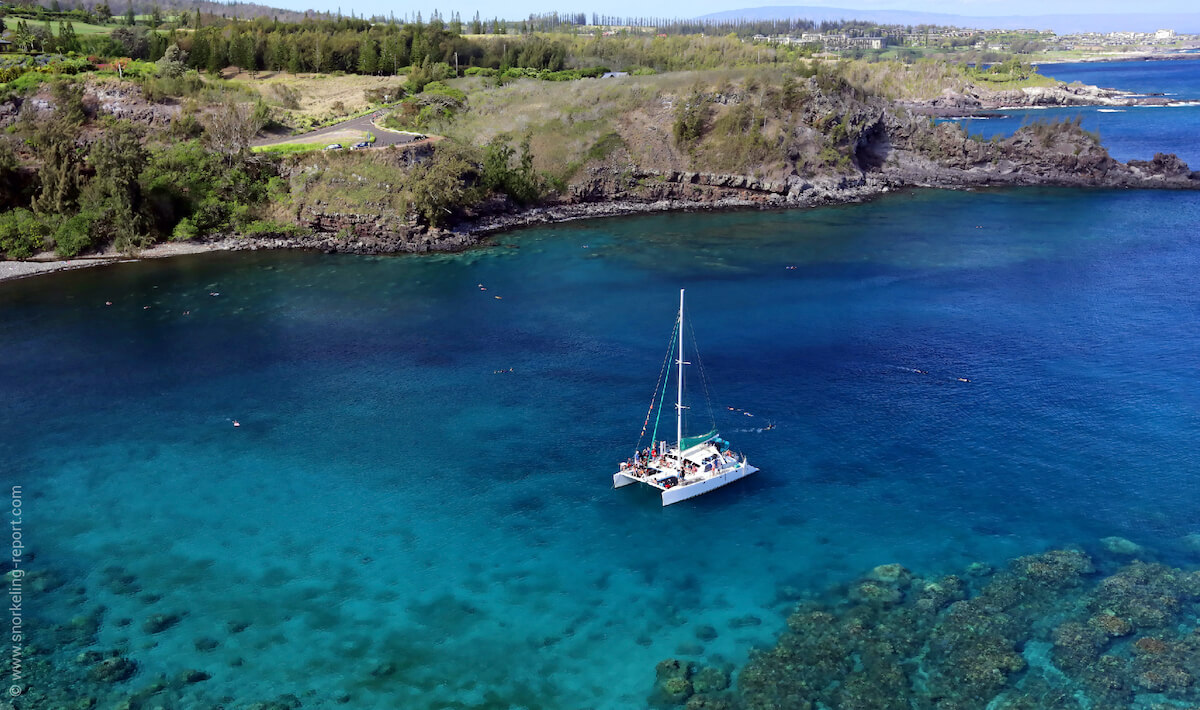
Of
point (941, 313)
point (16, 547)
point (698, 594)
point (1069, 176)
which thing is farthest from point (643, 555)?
point (1069, 176)

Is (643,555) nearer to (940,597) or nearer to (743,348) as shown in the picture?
(940,597)

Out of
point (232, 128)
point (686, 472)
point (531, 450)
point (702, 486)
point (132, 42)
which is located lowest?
point (531, 450)

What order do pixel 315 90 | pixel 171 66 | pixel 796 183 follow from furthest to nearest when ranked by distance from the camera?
pixel 315 90 → pixel 171 66 → pixel 796 183

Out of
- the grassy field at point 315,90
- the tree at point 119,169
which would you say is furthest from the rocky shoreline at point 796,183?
the grassy field at point 315,90

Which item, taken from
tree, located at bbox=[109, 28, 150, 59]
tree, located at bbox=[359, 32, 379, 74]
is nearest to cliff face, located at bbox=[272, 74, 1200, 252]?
tree, located at bbox=[359, 32, 379, 74]

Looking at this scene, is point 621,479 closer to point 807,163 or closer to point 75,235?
point 75,235

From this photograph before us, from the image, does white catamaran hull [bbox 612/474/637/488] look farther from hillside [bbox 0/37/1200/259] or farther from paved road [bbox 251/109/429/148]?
paved road [bbox 251/109/429/148]

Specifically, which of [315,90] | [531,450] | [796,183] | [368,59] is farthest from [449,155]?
[531,450]
